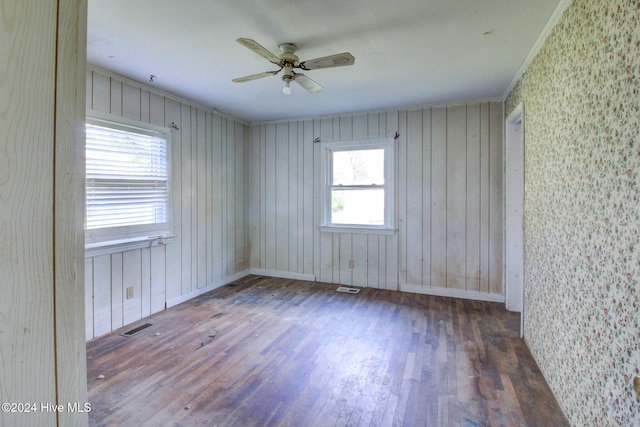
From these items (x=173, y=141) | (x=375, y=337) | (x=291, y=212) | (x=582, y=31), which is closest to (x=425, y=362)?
(x=375, y=337)

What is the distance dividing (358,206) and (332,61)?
2651 mm

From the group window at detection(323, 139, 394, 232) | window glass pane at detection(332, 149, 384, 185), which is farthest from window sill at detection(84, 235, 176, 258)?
window glass pane at detection(332, 149, 384, 185)

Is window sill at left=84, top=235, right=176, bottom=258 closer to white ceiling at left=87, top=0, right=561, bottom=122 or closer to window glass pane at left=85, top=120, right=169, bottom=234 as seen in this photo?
window glass pane at left=85, top=120, right=169, bottom=234

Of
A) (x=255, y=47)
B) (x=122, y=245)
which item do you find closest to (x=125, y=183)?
(x=122, y=245)

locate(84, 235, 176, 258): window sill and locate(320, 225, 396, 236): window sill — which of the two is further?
locate(320, 225, 396, 236): window sill

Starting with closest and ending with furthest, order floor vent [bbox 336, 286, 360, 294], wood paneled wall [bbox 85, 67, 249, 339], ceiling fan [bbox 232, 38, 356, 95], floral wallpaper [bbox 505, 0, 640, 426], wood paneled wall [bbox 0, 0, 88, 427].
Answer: wood paneled wall [bbox 0, 0, 88, 427] < floral wallpaper [bbox 505, 0, 640, 426] < ceiling fan [bbox 232, 38, 356, 95] < wood paneled wall [bbox 85, 67, 249, 339] < floor vent [bbox 336, 286, 360, 294]

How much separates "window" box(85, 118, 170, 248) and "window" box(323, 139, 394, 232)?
7.36 feet

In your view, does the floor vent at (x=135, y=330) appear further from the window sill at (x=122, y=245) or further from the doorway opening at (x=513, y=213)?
the doorway opening at (x=513, y=213)

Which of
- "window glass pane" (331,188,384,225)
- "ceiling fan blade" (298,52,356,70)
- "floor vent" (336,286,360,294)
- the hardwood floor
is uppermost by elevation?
"ceiling fan blade" (298,52,356,70)

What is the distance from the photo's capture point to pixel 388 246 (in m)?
4.51

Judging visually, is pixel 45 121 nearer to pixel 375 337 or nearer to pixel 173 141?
pixel 375 337

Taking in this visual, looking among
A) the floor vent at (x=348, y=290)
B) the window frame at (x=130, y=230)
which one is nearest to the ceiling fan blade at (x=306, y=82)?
the window frame at (x=130, y=230)

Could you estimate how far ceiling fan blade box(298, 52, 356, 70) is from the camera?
222 cm

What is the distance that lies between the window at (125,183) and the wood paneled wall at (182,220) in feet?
0.46
